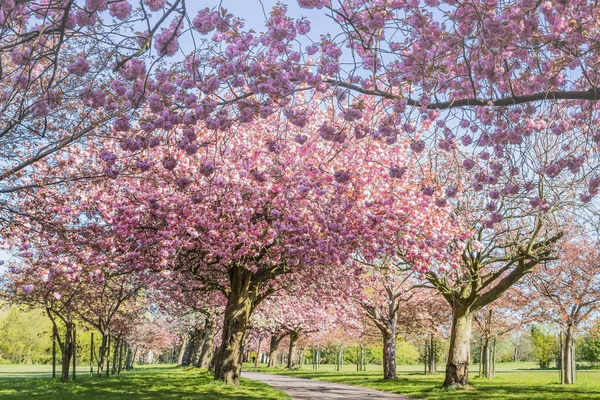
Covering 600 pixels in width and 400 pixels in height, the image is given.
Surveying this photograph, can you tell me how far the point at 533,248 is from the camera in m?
19.9

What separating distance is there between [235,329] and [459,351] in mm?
9459

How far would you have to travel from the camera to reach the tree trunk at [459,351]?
66.4 feet

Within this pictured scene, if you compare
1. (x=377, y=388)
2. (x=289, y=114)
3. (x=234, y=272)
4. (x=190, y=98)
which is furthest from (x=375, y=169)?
(x=377, y=388)

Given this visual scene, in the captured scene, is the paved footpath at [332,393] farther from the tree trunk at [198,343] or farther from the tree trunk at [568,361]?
the tree trunk at [198,343]

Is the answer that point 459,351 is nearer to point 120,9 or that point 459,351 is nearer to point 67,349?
point 67,349

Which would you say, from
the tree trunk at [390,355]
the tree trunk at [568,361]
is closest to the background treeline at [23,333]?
the tree trunk at [390,355]

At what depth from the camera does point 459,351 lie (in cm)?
2059

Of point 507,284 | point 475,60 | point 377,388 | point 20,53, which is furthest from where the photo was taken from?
point 377,388

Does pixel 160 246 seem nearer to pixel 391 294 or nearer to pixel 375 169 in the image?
pixel 375 169

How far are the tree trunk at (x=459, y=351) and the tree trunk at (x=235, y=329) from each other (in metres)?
8.63

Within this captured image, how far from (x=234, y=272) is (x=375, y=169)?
6.83 meters

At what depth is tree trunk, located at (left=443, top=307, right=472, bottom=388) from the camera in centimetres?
2023

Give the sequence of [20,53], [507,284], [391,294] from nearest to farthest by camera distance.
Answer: [20,53]
[507,284]
[391,294]

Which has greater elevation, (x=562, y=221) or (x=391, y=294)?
(x=562, y=221)
